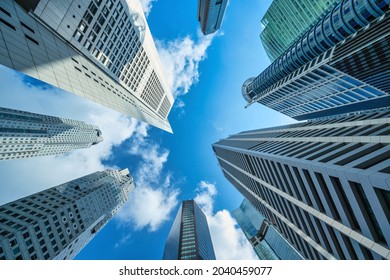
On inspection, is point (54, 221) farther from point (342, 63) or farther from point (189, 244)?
point (342, 63)

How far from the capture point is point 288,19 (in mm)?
115812

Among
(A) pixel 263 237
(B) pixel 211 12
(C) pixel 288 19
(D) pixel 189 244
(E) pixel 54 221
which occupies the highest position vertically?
(B) pixel 211 12

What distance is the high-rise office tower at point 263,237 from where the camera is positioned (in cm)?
10875

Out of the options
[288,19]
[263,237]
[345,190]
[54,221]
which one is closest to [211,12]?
[288,19]

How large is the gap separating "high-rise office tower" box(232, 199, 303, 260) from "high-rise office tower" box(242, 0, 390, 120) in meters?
58.4

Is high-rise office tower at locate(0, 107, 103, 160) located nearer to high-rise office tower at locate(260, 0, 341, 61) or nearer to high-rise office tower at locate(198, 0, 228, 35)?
high-rise office tower at locate(198, 0, 228, 35)

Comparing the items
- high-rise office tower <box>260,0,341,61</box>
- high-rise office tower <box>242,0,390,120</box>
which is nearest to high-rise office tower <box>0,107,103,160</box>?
high-rise office tower <box>242,0,390,120</box>

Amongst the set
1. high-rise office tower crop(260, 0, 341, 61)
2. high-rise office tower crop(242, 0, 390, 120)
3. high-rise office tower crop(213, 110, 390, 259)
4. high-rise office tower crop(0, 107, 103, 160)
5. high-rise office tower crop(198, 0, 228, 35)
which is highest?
high-rise office tower crop(198, 0, 228, 35)

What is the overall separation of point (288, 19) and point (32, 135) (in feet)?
521

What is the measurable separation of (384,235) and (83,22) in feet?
131

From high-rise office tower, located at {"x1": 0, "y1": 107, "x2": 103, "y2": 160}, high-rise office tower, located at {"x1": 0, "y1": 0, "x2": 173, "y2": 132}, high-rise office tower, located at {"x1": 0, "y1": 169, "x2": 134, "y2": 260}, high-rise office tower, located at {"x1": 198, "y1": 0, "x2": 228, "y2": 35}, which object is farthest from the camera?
high-rise office tower, located at {"x1": 198, "y1": 0, "x2": 228, "y2": 35}

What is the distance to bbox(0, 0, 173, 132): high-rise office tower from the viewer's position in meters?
18.5

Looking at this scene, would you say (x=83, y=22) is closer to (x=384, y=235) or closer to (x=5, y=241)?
(x=384, y=235)

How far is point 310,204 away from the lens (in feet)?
85.6
